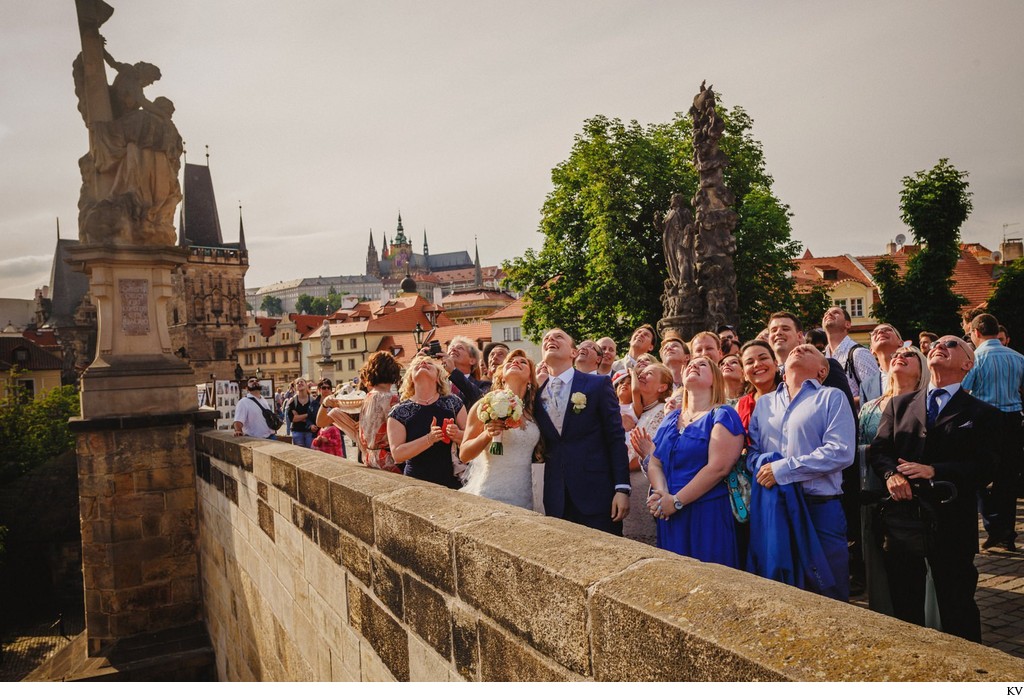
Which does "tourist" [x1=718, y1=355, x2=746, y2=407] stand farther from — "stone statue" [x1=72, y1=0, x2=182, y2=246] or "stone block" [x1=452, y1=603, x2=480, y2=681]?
"stone statue" [x1=72, y1=0, x2=182, y2=246]

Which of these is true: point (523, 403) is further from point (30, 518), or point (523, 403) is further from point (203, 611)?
point (30, 518)

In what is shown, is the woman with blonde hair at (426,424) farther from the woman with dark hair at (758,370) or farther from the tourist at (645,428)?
the woman with dark hair at (758,370)

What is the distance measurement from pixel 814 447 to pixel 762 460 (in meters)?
0.25

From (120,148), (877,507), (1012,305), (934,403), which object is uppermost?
(120,148)

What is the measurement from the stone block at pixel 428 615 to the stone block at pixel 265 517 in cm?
253

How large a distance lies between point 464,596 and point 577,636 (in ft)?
2.07

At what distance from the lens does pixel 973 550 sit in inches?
142

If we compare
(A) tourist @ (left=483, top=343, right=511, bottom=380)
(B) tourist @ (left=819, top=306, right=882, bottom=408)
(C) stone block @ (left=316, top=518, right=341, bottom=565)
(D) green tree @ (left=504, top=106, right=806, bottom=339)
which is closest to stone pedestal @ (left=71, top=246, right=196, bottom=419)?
(A) tourist @ (left=483, top=343, right=511, bottom=380)

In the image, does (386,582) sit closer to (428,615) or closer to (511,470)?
(428,615)

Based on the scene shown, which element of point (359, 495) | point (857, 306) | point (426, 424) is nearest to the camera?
point (359, 495)

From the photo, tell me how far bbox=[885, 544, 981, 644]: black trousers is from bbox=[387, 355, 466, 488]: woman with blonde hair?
239 cm

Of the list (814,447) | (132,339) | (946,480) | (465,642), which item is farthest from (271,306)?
(465,642)

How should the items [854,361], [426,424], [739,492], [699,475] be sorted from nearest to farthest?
[699,475] < [739,492] < [426,424] < [854,361]

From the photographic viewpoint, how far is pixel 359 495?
10.4ft
